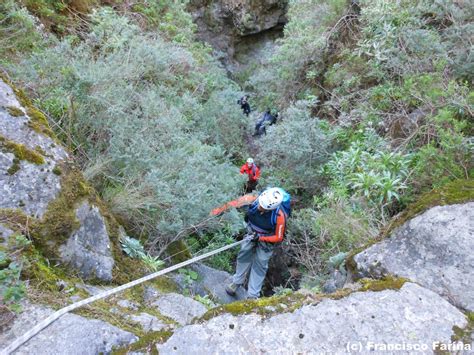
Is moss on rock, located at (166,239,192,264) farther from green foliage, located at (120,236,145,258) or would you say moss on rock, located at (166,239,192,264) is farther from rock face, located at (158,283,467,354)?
rock face, located at (158,283,467,354)

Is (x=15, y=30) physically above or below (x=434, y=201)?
below

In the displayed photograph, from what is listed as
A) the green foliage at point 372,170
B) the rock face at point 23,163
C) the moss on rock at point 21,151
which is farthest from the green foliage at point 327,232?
the moss on rock at point 21,151

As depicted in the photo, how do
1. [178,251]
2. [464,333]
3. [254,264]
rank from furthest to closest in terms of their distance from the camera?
1. [254,264]
2. [178,251]
3. [464,333]

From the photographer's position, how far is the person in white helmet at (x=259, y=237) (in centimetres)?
471

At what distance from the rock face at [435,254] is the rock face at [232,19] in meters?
12.6

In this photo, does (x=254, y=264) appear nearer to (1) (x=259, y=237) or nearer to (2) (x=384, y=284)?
(1) (x=259, y=237)

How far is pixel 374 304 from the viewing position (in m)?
2.62

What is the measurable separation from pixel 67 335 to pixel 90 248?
1.03m

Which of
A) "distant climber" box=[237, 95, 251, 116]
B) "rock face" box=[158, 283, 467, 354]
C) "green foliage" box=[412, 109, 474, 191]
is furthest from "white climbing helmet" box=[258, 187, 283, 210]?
"distant climber" box=[237, 95, 251, 116]

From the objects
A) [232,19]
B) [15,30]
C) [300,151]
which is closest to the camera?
[15,30]

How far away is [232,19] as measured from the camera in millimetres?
14562

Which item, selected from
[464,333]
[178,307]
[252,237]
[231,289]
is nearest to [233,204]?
[252,237]

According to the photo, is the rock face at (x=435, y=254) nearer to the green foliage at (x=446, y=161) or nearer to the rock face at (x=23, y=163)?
the green foliage at (x=446, y=161)

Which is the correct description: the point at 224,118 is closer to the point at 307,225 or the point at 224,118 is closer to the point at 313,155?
the point at 313,155
